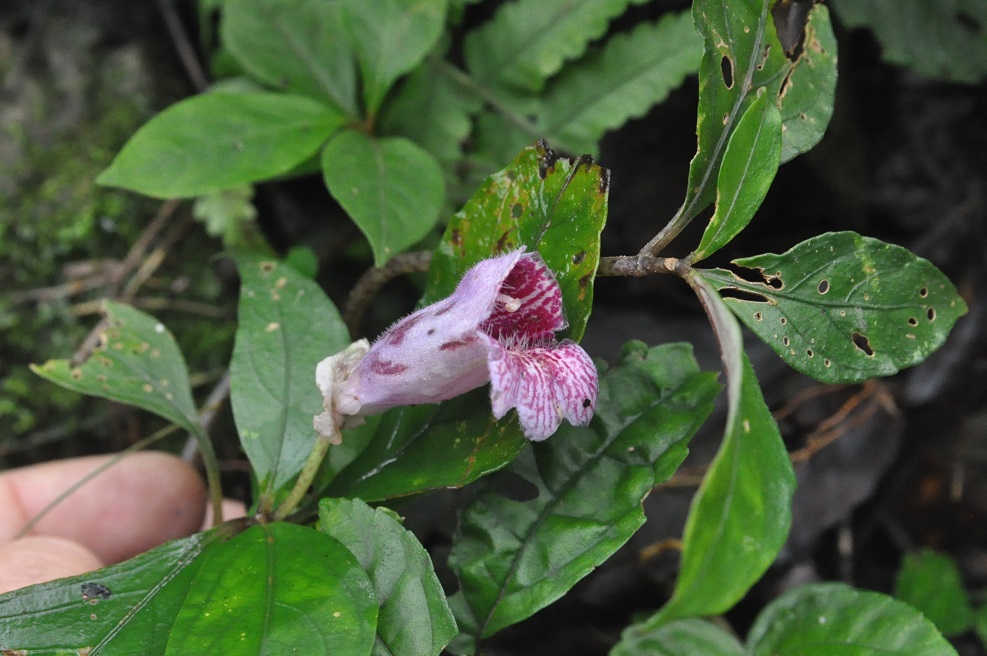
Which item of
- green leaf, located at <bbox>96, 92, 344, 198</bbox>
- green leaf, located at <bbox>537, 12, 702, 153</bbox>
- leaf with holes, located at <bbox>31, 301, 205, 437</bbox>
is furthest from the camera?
green leaf, located at <bbox>537, 12, 702, 153</bbox>

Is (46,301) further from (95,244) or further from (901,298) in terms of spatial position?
(901,298)

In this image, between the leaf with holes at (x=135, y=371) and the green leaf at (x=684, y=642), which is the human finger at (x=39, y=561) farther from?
the green leaf at (x=684, y=642)

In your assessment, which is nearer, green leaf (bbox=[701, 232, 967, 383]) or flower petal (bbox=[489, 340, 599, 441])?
flower petal (bbox=[489, 340, 599, 441])

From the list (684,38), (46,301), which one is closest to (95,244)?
(46,301)

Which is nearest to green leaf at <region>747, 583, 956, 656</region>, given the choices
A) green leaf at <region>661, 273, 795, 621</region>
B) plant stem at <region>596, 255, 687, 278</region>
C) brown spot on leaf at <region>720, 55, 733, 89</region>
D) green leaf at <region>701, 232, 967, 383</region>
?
green leaf at <region>701, 232, 967, 383</region>

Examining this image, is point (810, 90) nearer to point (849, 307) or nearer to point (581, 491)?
point (849, 307)

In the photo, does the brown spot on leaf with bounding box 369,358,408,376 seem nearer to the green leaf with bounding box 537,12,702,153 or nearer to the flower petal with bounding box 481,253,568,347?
the flower petal with bounding box 481,253,568,347

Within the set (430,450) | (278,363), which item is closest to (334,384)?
(430,450)
